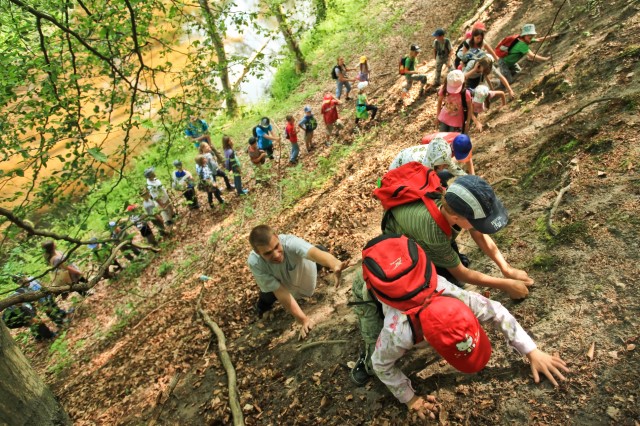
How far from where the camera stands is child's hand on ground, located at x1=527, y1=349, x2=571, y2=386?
2.64 m

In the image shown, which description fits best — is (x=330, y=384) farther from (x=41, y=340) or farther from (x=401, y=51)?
(x=401, y=51)

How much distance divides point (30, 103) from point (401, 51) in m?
13.5

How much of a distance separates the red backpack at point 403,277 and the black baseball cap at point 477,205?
0.50 metres

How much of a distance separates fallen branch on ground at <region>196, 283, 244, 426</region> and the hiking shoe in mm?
1315

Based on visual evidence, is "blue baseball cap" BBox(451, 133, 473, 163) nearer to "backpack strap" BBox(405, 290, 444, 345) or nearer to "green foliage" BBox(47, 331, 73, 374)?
"backpack strap" BBox(405, 290, 444, 345)

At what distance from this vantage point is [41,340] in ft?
28.7

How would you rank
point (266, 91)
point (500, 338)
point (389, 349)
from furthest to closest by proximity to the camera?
point (266, 91) < point (500, 338) < point (389, 349)

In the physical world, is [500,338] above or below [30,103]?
below

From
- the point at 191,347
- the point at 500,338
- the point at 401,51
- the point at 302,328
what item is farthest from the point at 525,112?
the point at 401,51

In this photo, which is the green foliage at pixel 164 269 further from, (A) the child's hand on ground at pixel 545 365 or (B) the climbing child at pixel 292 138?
(A) the child's hand on ground at pixel 545 365

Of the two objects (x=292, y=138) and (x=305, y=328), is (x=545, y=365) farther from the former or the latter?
(x=292, y=138)

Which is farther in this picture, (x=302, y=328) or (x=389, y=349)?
(x=302, y=328)

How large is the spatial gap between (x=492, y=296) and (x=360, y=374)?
4.83 ft

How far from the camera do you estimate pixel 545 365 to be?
2658 mm
